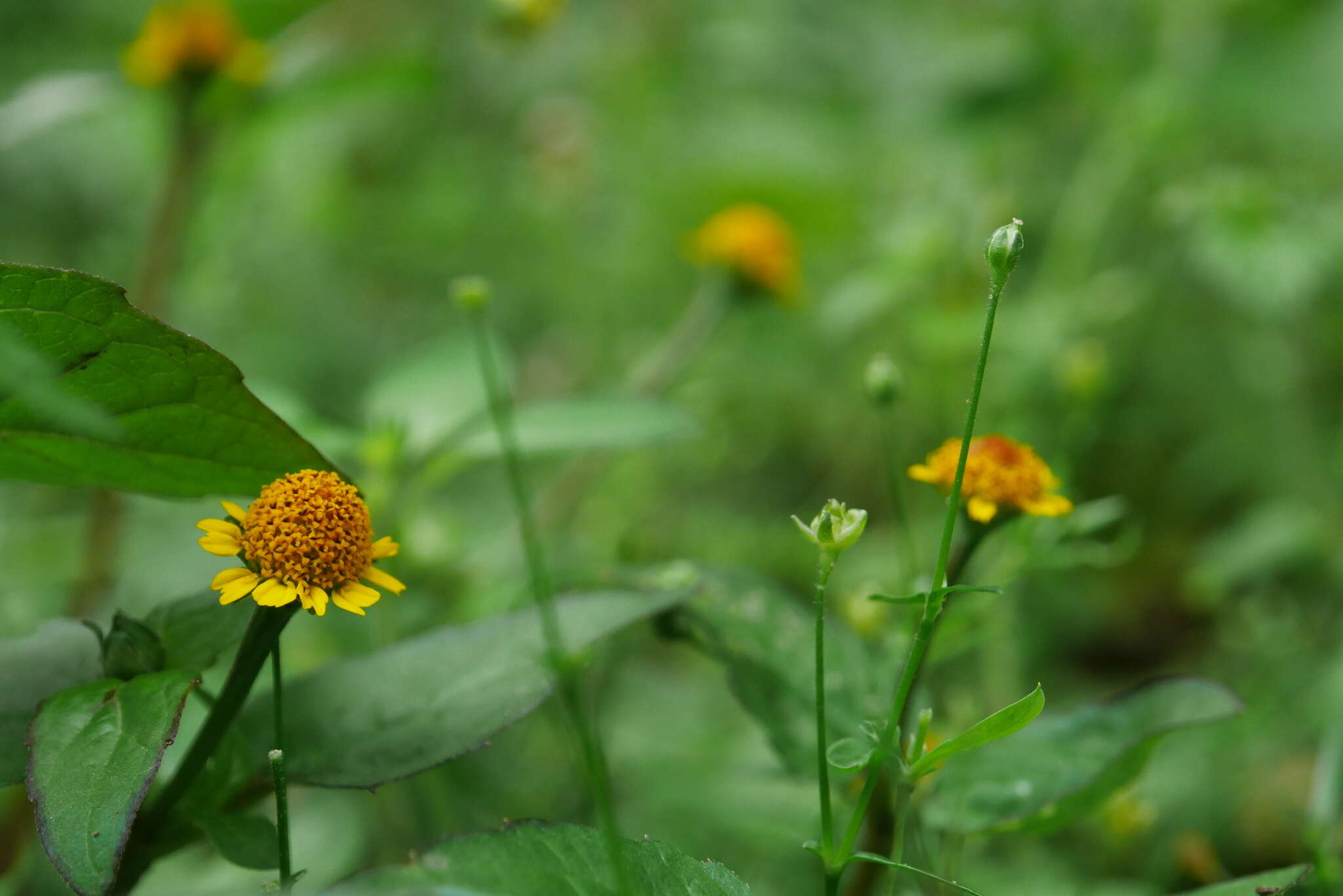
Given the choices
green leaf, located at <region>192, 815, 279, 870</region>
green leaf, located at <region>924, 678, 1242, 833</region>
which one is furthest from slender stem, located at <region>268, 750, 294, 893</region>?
green leaf, located at <region>924, 678, 1242, 833</region>

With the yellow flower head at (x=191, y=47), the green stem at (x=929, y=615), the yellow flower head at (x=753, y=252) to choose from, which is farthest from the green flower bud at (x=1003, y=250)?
the yellow flower head at (x=191, y=47)

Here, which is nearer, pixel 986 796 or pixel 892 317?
pixel 986 796

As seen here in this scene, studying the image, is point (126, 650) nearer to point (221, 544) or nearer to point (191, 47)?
point (221, 544)

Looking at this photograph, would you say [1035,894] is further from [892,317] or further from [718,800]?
[892,317]

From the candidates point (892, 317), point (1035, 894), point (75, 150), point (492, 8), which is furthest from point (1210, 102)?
point (75, 150)

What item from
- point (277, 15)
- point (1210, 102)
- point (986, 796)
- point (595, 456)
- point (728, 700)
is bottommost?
point (728, 700)

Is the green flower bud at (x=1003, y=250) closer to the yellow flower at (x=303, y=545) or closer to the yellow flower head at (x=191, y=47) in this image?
the yellow flower at (x=303, y=545)

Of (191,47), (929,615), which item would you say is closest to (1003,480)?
(929,615)
